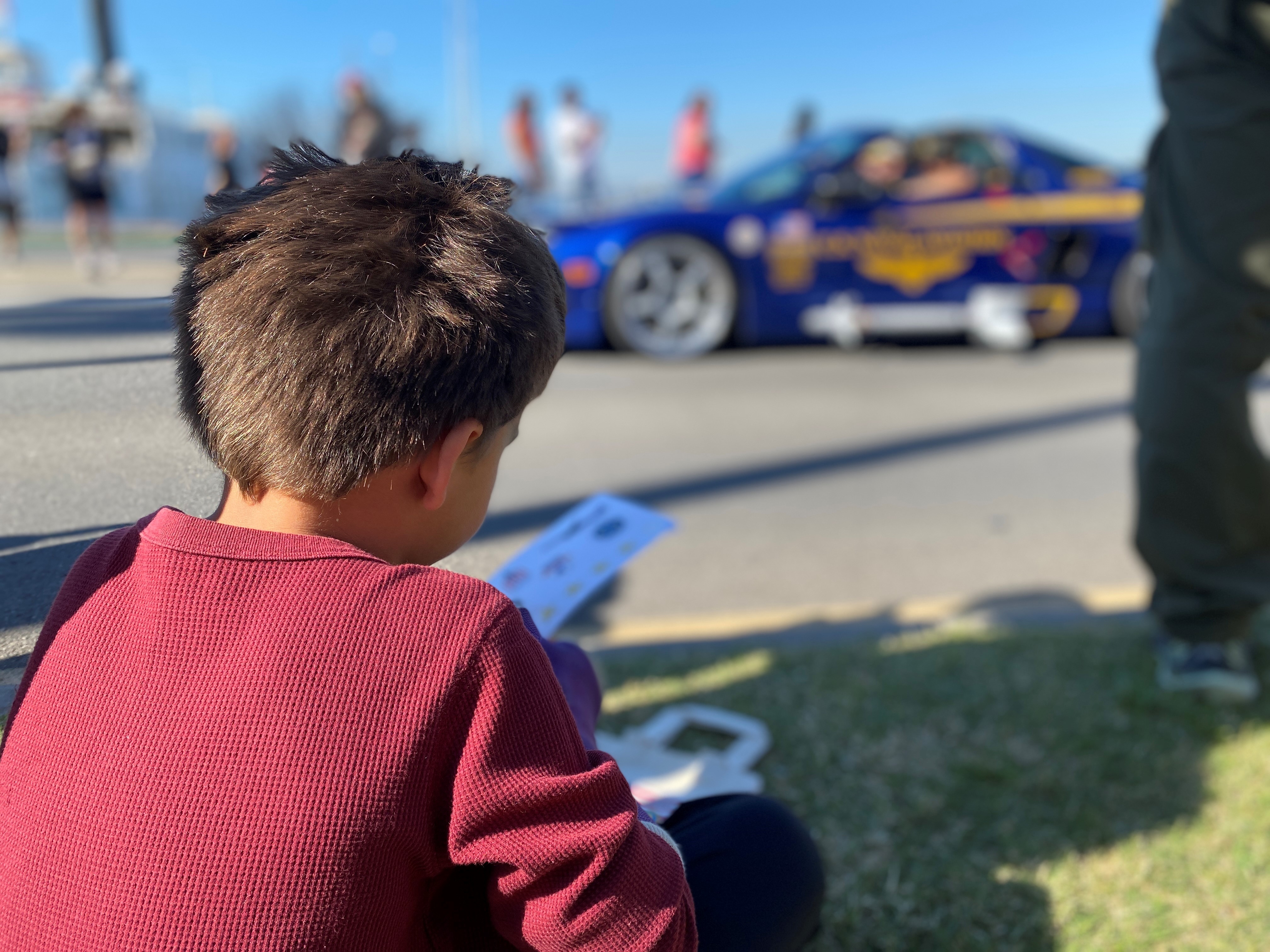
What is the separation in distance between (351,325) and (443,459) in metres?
0.14

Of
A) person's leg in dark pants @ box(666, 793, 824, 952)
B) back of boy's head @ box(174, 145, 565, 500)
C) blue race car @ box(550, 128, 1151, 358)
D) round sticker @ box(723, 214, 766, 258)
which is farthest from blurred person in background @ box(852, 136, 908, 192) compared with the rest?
back of boy's head @ box(174, 145, 565, 500)

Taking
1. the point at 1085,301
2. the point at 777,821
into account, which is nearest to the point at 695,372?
the point at 1085,301

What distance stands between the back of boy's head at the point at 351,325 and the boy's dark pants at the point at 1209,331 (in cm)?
165

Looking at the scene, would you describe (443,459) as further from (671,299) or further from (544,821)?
(671,299)

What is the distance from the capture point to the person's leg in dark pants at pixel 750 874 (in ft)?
3.59

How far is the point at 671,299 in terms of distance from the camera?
21.2 ft

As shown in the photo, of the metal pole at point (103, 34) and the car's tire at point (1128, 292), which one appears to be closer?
the car's tire at point (1128, 292)

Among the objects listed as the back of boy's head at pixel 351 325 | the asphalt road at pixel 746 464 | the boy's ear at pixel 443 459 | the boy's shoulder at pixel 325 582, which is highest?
the back of boy's head at pixel 351 325

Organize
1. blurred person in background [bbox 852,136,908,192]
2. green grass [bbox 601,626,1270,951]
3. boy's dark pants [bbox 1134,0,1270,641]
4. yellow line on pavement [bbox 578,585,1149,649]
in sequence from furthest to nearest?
blurred person in background [bbox 852,136,908,192] < yellow line on pavement [bbox 578,585,1149,649] < boy's dark pants [bbox 1134,0,1270,641] < green grass [bbox 601,626,1270,951]

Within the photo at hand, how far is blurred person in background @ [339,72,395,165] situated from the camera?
891cm

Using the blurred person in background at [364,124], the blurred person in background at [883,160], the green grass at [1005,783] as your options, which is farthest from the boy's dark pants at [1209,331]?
the blurred person in background at [364,124]

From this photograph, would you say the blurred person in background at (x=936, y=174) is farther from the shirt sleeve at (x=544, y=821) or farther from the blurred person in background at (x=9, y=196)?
the blurred person in background at (x=9, y=196)

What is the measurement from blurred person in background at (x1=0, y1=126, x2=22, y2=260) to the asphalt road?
902 centimetres

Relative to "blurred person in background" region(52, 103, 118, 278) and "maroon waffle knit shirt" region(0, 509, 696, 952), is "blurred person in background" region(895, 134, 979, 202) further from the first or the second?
"blurred person in background" region(52, 103, 118, 278)
